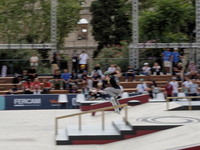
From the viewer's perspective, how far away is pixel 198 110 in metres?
17.0

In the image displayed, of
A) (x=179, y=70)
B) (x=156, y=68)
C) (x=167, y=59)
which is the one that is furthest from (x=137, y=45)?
(x=179, y=70)

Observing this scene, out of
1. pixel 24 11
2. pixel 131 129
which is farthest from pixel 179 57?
pixel 24 11

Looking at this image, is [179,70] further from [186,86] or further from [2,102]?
[2,102]

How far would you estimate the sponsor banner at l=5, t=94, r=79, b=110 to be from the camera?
20.8 meters

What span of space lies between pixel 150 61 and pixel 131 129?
15.4 metres

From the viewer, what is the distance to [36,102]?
2092cm

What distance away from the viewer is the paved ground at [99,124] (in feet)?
38.1

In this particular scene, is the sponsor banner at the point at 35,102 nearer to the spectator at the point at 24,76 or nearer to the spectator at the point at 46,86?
the spectator at the point at 46,86

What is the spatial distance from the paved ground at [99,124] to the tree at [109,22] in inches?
877

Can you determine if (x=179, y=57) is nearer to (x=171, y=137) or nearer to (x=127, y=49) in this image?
(x=127, y=49)

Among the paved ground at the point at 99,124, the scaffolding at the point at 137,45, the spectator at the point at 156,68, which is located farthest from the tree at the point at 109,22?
the paved ground at the point at 99,124

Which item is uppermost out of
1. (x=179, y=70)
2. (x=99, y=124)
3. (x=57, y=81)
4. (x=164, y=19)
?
(x=164, y=19)

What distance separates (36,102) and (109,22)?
21.8 m

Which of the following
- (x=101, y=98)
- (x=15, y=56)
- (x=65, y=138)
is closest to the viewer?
(x=65, y=138)
